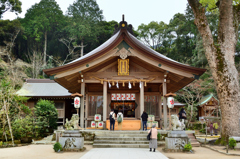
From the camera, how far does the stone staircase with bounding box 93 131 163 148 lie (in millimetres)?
11688

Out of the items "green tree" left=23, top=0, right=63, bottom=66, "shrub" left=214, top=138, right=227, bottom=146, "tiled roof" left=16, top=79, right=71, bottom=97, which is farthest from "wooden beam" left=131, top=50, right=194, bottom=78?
"green tree" left=23, top=0, right=63, bottom=66

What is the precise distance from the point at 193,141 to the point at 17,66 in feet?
90.2

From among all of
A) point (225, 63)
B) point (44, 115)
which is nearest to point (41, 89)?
point (44, 115)

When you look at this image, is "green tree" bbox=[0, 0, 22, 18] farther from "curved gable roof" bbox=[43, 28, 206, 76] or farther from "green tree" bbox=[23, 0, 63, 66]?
"curved gable roof" bbox=[43, 28, 206, 76]

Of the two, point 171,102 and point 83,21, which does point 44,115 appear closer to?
point 171,102

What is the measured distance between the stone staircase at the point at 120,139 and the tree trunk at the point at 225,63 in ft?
14.9

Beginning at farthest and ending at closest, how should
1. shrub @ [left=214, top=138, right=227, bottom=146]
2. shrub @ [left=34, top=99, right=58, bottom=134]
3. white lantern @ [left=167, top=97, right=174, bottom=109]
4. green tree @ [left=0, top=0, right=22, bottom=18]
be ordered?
green tree @ [left=0, top=0, right=22, bottom=18], shrub @ [left=34, top=99, right=58, bottom=134], white lantern @ [left=167, top=97, right=174, bottom=109], shrub @ [left=214, top=138, right=227, bottom=146]

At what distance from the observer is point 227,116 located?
1209 centimetres

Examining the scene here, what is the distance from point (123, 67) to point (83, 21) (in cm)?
3042

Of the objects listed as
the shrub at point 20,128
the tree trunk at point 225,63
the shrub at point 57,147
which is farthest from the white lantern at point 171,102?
the shrub at point 20,128

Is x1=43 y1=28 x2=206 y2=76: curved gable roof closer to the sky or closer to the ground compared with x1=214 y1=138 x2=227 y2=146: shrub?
closer to the sky

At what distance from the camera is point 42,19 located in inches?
1656

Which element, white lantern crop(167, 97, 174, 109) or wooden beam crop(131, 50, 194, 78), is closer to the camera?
white lantern crop(167, 97, 174, 109)

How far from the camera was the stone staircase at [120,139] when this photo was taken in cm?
1169
